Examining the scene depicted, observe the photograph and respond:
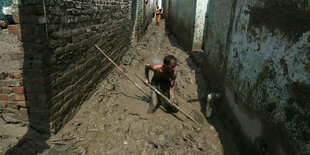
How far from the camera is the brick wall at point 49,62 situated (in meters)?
2.21

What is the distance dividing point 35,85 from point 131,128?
1.54m

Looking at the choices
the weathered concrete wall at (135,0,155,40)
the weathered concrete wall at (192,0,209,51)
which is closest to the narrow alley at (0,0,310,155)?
the weathered concrete wall at (192,0,209,51)

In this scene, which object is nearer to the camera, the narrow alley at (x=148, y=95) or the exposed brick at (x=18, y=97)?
the narrow alley at (x=148, y=95)

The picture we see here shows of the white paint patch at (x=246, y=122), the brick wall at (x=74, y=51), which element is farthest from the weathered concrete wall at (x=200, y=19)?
the white paint patch at (x=246, y=122)

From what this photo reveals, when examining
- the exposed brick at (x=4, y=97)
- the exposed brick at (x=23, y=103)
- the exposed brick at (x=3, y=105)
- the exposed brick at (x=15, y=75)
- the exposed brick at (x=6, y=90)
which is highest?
the exposed brick at (x=15, y=75)

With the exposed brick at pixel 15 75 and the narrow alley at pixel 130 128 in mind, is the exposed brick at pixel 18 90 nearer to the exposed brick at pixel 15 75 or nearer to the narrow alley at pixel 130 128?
the exposed brick at pixel 15 75

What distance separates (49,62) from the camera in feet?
7.94

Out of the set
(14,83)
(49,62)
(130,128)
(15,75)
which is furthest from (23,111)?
(130,128)

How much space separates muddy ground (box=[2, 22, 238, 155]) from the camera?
106 inches

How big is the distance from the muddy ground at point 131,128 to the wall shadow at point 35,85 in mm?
184

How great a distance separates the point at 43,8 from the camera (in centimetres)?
Answer: 221

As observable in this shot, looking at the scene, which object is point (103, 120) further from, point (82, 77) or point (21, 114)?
point (21, 114)

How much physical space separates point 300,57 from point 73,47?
2904 millimetres

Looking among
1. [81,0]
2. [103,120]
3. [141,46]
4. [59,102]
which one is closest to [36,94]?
[59,102]
